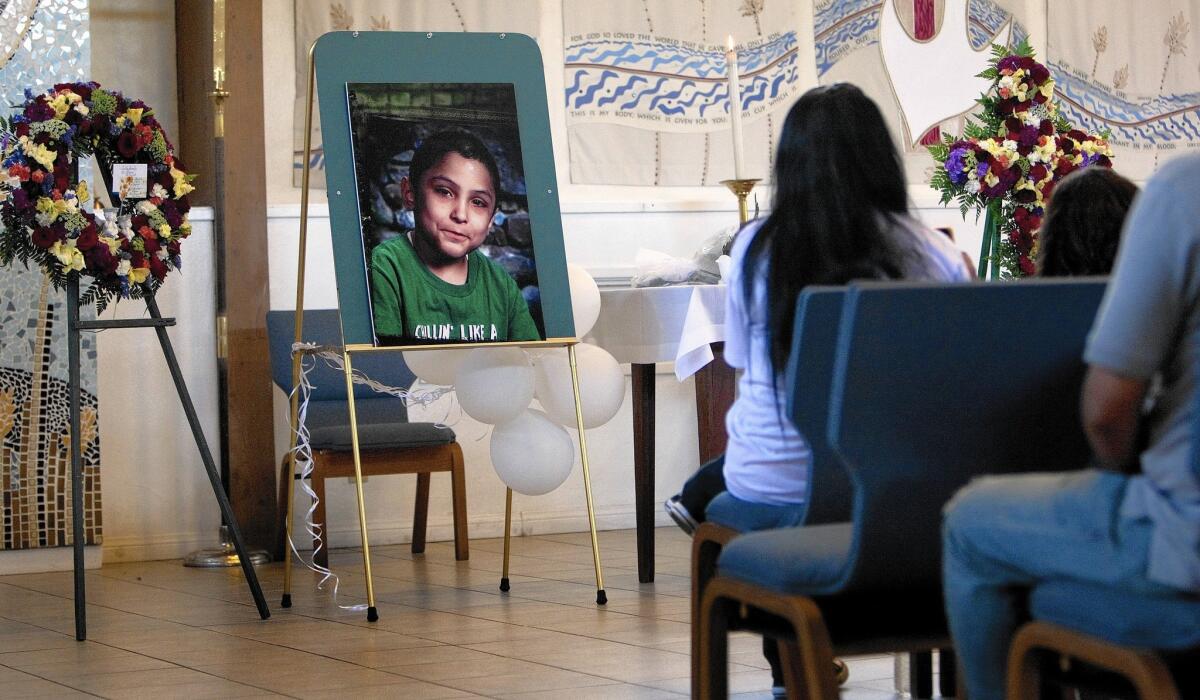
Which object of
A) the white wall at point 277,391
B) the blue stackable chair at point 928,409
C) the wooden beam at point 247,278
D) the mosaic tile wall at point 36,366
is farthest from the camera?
the white wall at point 277,391

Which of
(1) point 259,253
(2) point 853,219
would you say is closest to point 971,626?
(2) point 853,219

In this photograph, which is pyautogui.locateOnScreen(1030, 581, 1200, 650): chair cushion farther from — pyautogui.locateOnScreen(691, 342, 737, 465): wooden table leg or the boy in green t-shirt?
pyautogui.locateOnScreen(691, 342, 737, 465): wooden table leg

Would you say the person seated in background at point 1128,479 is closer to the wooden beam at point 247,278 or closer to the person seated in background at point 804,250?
the person seated in background at point 804,250

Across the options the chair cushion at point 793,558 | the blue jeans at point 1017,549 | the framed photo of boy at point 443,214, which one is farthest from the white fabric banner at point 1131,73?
the blue jeans at point 1017,549

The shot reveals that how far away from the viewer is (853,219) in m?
2.39

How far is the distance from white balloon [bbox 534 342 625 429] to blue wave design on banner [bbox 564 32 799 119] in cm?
189

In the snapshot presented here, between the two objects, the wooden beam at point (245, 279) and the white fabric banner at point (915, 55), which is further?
the white fabric banner at point (915, 55)

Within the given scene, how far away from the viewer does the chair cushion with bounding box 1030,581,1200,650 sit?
1531mm

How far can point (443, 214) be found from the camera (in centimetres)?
408

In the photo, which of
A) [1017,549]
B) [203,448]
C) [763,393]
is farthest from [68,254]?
[1017,549]

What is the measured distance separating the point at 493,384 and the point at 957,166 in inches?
52.7

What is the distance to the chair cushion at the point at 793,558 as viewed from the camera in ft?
6.41

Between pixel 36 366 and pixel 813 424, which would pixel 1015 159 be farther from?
pixel 36 366

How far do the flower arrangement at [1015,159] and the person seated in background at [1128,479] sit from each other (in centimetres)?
222
